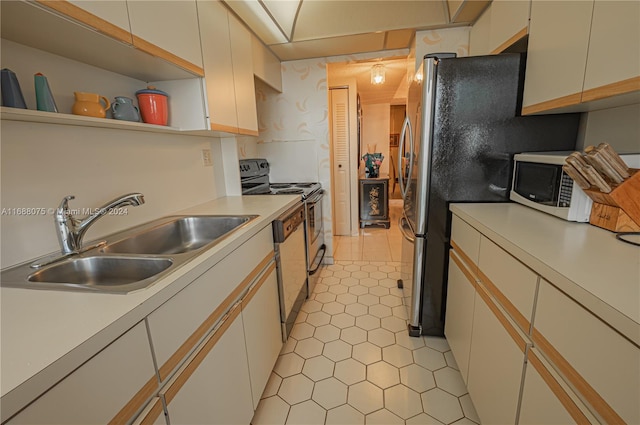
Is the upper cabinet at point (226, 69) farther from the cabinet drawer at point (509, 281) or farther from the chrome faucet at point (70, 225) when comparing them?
Result: the cabinet drawer at point (509, 281)

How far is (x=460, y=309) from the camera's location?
1.39 meters

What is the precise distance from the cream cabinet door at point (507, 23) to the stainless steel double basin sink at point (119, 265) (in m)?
1.67

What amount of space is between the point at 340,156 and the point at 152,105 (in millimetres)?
2686

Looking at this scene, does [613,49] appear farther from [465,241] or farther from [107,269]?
[107,269]

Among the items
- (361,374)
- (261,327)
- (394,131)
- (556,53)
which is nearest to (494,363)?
(361,374)

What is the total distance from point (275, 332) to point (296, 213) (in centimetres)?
74

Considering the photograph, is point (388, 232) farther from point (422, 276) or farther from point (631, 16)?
point (631, 16)

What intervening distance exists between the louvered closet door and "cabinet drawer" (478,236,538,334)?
270 centimetres

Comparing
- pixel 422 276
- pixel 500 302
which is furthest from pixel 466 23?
pixel 500 302

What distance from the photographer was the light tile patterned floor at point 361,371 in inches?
51.3

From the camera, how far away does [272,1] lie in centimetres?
187

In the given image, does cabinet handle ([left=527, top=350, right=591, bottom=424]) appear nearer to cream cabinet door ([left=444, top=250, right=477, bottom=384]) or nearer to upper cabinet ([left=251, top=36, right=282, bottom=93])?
cream cabinet door ([left=444, top=250, right=477, bottom=384])

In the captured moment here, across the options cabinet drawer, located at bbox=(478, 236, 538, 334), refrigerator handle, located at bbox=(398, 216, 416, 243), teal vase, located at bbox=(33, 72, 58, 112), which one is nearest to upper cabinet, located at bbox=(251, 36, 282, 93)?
teal vase, located at bbox=(33, 72, 58, 112)

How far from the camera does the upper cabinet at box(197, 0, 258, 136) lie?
4.81 feet
